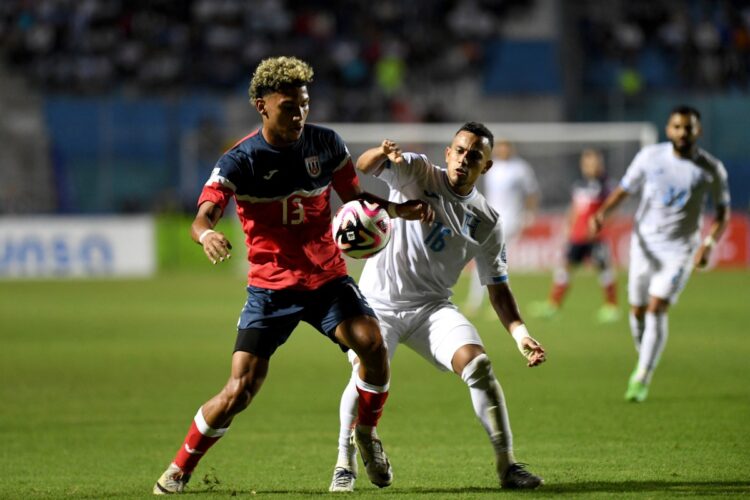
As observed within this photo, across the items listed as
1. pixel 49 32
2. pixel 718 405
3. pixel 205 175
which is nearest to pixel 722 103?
pixel 205 175

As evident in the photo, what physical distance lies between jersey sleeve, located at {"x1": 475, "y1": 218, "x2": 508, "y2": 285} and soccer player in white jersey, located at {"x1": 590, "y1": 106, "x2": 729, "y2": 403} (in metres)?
3.34

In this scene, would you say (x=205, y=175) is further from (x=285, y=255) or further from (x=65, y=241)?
(x=285, y=255)

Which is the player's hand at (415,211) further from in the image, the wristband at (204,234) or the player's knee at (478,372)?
the wristband at (204,234)

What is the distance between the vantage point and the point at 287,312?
6.10 meters

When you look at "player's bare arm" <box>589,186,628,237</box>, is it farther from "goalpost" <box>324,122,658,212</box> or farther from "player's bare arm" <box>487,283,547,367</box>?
"goalpost" <box>324,122,658,212</box>

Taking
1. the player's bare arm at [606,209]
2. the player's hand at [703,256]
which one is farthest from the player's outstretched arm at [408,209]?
the player's hand at [703,256]

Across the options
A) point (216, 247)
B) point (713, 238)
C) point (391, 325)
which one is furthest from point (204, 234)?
point (713, 238)

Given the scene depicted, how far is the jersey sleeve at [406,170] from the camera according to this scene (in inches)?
254

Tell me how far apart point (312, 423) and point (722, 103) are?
67.7 feet

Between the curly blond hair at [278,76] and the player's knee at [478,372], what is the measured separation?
164 centimetres

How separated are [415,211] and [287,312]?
83cm

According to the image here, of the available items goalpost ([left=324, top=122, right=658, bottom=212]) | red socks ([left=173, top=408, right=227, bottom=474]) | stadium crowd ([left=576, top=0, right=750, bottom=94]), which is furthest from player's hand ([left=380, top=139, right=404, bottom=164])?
stadium crowd ([left=576, top=0, right=750, bottom=94])

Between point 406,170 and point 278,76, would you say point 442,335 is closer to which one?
point 406,170

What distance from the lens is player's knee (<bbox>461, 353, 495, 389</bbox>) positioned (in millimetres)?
6176
